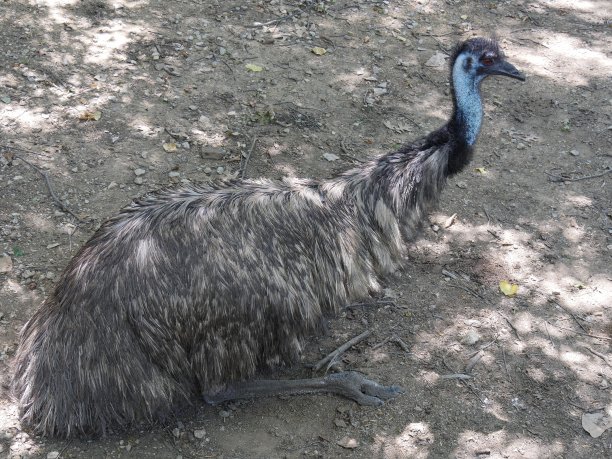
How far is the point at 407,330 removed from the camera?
13.4 ft

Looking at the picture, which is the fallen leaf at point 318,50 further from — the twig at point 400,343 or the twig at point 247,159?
the twig at point 400,343

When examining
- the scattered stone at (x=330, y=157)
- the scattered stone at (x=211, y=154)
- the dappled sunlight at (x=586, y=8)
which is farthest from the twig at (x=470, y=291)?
the dappled sunlight at (x=586, y=8)

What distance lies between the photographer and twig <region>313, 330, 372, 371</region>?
384 centimetres

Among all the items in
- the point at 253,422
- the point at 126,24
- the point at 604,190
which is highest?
the point at 126,24

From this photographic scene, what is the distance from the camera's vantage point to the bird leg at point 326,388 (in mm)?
3576

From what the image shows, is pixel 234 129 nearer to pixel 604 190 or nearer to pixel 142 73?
pixel 142 73

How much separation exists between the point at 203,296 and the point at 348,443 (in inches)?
41.3

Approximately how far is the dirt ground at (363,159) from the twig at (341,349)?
41mm

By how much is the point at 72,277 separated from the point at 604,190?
145 inches

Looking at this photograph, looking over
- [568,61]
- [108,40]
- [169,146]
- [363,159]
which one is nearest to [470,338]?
[363,159]

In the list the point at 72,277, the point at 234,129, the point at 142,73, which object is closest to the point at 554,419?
the point at 72,277

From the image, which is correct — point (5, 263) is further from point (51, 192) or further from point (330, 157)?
point (330, 157)

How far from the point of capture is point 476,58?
3.88 m

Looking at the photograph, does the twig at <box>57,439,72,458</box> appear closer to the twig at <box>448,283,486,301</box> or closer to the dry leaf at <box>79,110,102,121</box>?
the twig at <box>448,283,486,301</box>
